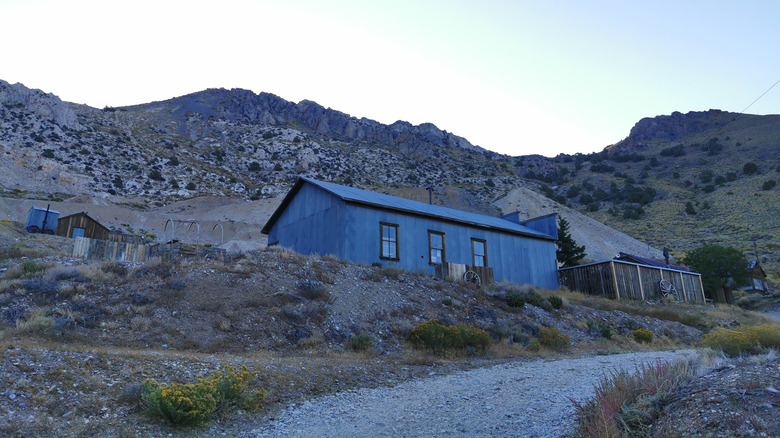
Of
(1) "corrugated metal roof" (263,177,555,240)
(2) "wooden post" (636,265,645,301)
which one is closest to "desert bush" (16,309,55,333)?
(1) "corrugated metal roof" (263,177,555,240)

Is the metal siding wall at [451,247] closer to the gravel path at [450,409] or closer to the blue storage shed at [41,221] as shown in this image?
the gravel path at [450,409]

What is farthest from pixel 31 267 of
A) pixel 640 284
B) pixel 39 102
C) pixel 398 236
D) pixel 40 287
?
pixel 39 102

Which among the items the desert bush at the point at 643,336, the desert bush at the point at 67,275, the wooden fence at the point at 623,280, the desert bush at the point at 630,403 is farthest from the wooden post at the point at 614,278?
the desert bush at the point at 67,275

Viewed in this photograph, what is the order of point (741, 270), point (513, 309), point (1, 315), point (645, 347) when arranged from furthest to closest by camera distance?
point (741, 270) → point (513, 309) → point (645, 347) → point (1, 315)

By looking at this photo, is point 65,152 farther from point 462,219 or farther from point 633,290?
point 633,290

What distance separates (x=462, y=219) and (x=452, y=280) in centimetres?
526

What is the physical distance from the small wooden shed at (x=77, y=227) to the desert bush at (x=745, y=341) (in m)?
43.7

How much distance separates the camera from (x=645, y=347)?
19.3 meters

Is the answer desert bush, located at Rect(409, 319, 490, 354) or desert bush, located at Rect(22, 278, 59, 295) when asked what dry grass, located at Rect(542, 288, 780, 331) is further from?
desert bush, located at Rect(22, 278, 59, 295)

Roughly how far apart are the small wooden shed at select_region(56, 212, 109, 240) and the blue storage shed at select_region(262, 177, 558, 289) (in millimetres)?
19831

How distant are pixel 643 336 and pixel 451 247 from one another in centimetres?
1009

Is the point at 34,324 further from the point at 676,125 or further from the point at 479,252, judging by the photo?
the point at 676,125

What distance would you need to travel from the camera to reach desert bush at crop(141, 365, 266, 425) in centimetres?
734

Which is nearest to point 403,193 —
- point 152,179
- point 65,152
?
point 152,179
